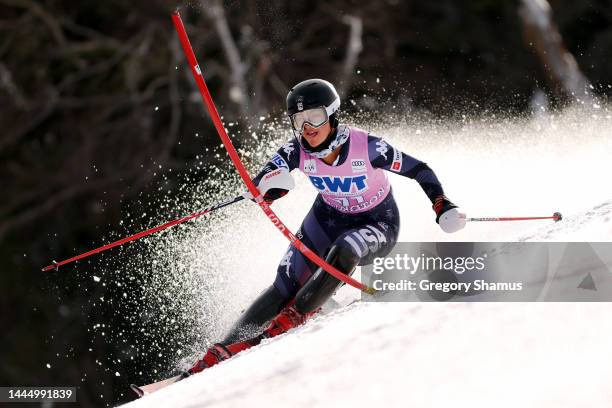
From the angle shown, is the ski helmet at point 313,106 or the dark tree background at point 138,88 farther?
the dark tree background at point 138,88

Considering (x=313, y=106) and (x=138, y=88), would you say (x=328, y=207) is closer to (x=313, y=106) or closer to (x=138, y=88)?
(x=313, y=106)

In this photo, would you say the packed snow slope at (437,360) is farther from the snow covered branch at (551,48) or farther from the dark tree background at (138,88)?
the dark tree background at (138,88)

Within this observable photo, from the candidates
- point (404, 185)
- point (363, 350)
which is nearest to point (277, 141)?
point (404, 185)

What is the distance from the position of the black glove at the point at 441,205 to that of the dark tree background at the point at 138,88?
991cm

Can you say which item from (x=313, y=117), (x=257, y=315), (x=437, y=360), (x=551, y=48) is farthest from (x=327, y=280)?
(x=551, y=48)

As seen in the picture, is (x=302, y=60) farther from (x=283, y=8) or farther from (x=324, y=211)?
(x=324, y=211)

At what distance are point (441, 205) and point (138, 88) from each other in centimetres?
1184

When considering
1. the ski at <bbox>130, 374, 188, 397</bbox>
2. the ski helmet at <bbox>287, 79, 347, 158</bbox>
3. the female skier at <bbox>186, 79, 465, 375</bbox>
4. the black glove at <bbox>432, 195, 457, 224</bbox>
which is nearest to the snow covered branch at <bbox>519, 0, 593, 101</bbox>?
the female skier at <bbox>186, 79, 465, 375</bbox>

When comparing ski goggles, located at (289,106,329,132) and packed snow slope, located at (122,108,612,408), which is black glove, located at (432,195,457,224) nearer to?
packed snow slope, located at (122,108,612,408)

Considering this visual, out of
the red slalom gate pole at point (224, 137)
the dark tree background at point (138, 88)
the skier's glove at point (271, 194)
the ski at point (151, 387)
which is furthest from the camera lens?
the dark tree background at point (138, 88)

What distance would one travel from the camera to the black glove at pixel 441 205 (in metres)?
3.32

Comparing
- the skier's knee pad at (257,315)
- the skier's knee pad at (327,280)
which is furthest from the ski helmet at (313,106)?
the skier's knee pad at (257,315)

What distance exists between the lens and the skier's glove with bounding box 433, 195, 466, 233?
3.27 metres

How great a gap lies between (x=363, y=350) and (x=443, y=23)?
13771 mm
